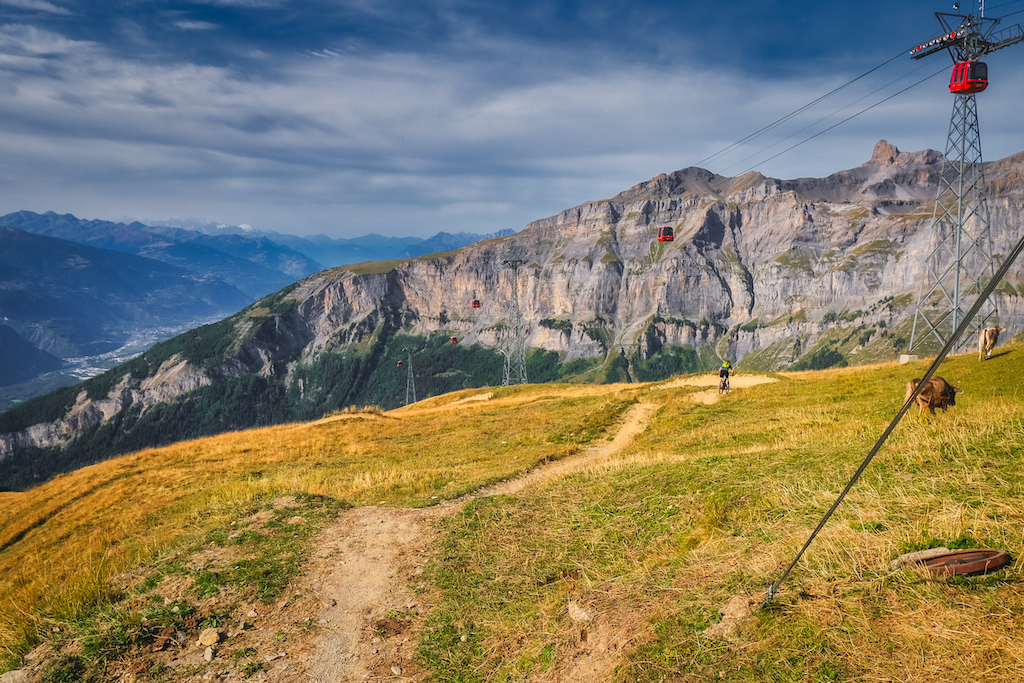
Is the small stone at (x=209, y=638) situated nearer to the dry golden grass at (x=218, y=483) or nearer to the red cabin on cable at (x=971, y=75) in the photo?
the dry golden grass at (x=218, y=483)

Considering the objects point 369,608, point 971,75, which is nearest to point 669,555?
point 369,608

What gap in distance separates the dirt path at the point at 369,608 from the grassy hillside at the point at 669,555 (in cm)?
37

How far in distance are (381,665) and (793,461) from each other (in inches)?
440

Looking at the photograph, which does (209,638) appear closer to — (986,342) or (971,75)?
(986,342)

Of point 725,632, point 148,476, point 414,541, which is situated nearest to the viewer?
point 725,632

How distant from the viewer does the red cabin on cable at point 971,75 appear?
4031 cm

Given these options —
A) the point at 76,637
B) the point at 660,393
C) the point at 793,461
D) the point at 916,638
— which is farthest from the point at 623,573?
the point at 660,393

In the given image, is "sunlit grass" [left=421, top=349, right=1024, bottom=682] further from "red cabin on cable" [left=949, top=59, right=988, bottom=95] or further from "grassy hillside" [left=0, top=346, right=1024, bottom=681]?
"red cabin on cable" [left=949, top=59, right=988, bottom=95]

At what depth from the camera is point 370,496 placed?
1984cm

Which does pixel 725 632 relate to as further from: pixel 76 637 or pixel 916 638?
pixel 76 637

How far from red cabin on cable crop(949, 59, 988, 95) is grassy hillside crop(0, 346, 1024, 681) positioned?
3012cm

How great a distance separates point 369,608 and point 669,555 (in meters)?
7.05

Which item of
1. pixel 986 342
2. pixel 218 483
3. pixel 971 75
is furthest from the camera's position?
pixel 971 75

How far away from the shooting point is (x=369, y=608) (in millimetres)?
11703
